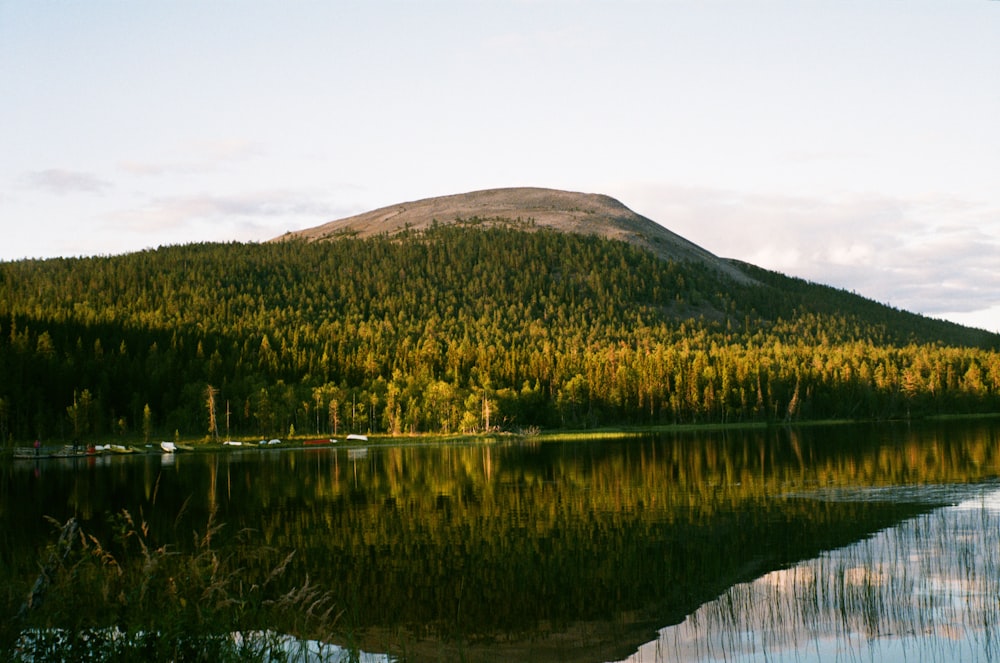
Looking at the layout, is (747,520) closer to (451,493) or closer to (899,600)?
(899,600)

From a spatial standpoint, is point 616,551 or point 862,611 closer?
point 862,611

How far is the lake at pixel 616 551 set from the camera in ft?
74.9

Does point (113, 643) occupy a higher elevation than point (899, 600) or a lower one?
higher

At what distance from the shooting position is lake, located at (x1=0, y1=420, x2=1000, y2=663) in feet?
74.9

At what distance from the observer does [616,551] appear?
112 ft

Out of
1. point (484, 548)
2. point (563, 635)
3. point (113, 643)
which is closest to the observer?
point (113, 643)

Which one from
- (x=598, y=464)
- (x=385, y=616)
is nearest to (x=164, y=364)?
(x=598, y=464)

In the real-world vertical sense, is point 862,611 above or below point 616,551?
below

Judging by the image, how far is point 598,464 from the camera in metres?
79.8

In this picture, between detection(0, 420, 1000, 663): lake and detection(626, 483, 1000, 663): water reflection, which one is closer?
detection(626, 483, 1000, 663): water reflection

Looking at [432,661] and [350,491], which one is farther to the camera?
[350,491]

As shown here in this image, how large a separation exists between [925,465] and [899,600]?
154 feet

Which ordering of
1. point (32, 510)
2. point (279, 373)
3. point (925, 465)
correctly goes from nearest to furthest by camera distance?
point (32, 510) → point (925, 465) → point (279, 373)

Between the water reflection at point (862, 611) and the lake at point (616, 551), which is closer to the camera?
the water reflection at point (862, 611)
